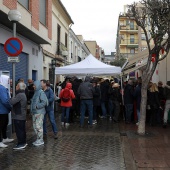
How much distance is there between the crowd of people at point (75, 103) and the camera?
25.2 ft

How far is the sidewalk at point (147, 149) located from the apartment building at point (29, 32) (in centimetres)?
609

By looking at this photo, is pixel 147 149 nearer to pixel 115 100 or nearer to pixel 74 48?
pixel 115 100

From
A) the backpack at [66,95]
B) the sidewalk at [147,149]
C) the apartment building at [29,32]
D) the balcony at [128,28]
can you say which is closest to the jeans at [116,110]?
the sidewalk at [147,149]

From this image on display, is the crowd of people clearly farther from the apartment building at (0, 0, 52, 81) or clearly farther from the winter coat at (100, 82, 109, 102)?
the apartment building at (0, 0, 52, 81)

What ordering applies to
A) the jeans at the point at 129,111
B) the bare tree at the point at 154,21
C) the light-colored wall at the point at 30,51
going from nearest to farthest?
the bare tree at the point at 154,21 < the jeans at the point at 129,111 < the light-colored wall at the point at 30,51

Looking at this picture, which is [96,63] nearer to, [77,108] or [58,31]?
[77,108]

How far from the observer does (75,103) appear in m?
12.6

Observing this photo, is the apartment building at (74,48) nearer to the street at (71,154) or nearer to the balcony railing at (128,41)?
the street at (71,154)

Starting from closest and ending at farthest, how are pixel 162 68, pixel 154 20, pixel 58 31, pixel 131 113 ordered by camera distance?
pixel 154 20, pixel 131 113, pixel 162 68, pixel 58 31

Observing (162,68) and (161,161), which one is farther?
(162,68)

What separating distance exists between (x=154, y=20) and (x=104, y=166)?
488 cm

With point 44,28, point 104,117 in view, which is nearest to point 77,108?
Result: point 104,117

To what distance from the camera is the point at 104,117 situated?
13.6 m

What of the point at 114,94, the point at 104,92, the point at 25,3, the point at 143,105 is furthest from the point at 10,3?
the point at 143,105
